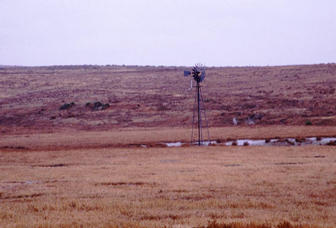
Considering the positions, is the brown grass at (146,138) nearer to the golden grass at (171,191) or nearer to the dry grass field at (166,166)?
the dry grass field at (166,166)

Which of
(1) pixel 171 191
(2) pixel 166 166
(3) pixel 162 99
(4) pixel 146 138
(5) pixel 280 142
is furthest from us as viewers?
(3) pixel 162 99

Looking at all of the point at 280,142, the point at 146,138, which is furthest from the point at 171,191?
the point at 146,138

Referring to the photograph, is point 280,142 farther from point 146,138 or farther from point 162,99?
point 162,99

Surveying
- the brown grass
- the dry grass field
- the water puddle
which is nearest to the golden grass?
the dry grass field

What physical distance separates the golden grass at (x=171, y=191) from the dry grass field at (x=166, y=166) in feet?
0.14

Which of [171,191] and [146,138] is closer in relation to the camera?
[171,191]

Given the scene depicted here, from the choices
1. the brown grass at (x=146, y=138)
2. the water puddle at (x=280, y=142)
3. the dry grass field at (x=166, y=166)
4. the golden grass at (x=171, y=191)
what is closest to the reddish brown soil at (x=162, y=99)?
the dry grass field at (x=166, y=166)

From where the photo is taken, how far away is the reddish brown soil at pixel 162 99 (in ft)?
209

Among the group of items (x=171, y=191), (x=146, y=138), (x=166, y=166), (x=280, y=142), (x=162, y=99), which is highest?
(x=162, y=99)

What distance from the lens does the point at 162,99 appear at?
264 ft

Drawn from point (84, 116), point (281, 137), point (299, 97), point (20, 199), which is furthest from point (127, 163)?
point (299, 97)

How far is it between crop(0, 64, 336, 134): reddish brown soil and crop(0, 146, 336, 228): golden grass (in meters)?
32.0

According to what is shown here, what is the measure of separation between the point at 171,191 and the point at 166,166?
858 centimetres

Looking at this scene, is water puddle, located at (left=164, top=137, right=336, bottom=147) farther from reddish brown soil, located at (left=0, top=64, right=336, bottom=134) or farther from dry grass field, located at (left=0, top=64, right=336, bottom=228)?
reddish brown soil, located at (left=0, top=64, right=336, bottom=134)
